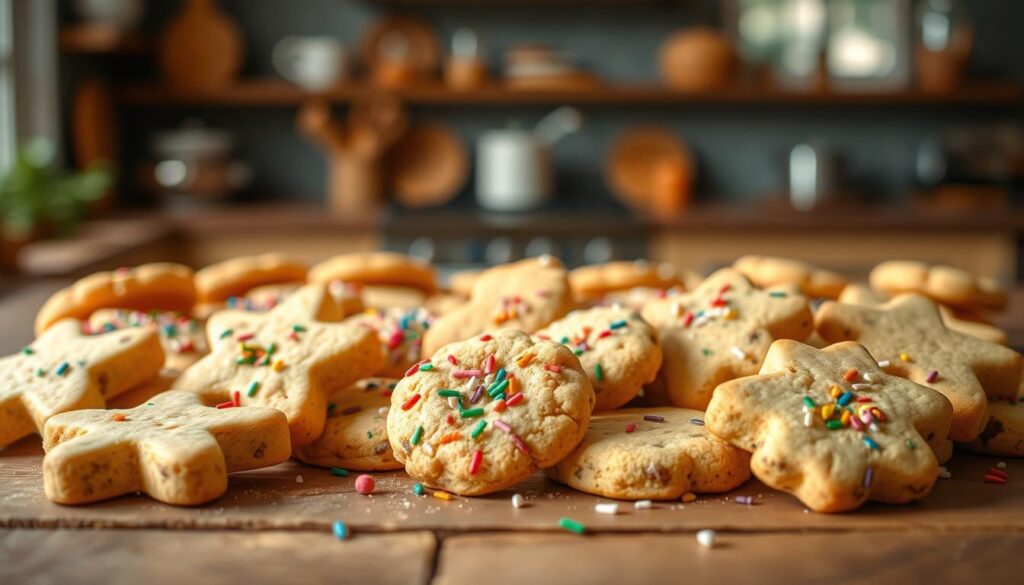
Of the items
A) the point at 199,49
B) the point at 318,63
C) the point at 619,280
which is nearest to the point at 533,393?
the point at 619,280

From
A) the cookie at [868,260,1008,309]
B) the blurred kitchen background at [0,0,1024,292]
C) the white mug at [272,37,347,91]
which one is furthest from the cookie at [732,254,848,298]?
the white mug at [272,37,347,91]

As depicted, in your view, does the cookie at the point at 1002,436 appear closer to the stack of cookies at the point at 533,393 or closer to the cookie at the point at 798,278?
the stack of cookies at the point at 533,393

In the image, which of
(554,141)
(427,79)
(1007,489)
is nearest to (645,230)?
(554,141)

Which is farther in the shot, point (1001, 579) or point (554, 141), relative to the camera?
point (554, 141)

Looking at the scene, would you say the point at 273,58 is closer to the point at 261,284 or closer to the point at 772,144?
the point at 772,144

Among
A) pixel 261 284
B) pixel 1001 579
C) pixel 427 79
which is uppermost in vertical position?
pixel 427 79
